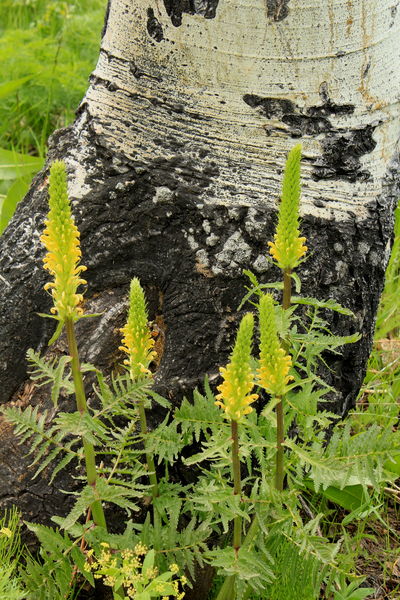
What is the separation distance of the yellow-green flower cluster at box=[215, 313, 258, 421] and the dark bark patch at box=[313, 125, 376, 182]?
85 cm

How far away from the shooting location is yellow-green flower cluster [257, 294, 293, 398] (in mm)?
1491

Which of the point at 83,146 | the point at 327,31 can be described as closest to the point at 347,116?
the point at 327,31

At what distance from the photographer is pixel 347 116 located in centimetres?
217

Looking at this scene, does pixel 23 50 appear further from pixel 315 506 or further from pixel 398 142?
pixel 315 506

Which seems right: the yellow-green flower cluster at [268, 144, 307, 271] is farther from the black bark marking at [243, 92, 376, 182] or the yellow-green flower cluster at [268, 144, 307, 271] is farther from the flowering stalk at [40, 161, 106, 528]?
the black bark marking at [243, 92, 376, 182]

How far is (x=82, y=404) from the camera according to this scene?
171 centimetres

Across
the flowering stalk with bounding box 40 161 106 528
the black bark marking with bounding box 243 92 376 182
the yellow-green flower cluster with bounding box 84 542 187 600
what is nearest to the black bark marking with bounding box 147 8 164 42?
the black bark marking with bounding box 243 92 376 182

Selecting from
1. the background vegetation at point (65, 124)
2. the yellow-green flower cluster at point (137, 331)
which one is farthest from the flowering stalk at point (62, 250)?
the background vegetation at point (65, 124)

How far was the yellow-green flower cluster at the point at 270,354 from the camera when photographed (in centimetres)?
149

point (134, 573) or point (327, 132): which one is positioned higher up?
point (327, 132)

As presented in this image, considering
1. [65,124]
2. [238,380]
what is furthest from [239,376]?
[65,124]

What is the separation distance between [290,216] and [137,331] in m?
0.42

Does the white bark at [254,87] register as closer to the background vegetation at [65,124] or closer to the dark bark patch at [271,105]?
the dark bark patch at [271,105]

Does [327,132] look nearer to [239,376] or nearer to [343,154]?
[343,154]
